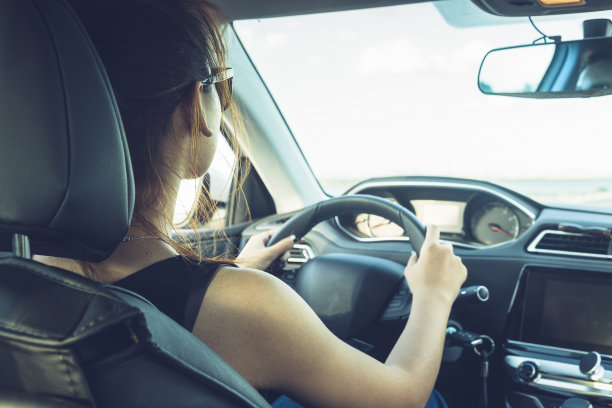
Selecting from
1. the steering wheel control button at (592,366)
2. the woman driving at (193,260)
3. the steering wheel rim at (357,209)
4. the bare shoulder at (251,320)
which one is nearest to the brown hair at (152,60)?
the woman driving at (193,260)

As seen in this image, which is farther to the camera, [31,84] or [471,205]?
[471,205]

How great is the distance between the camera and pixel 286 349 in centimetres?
117

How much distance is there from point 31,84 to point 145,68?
32 centimetres

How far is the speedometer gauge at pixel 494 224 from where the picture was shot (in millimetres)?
2952

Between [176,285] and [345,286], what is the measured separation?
1.11 m

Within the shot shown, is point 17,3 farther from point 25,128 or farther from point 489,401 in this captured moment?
point 489,401

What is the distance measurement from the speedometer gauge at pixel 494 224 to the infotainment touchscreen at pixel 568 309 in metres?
0.49

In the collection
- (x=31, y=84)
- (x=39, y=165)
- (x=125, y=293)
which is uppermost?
(x=31, y=84)

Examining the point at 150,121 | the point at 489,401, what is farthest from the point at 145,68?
the point at 489,401

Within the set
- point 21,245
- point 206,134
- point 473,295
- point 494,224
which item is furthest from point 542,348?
point 21,245

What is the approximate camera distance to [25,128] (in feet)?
2.92

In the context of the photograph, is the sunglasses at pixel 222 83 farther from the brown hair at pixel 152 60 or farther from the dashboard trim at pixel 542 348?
the dashboard trim at pixel 542 348

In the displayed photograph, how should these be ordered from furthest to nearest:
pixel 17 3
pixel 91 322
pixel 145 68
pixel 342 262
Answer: pixel 342 262 < pixel 145 68 < pixel 17 3 < pixel 91 322

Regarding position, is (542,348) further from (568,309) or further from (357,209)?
(357,209)
